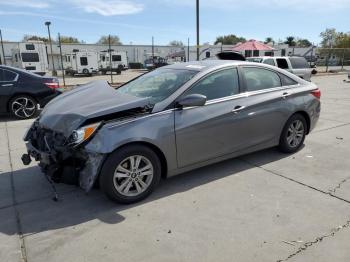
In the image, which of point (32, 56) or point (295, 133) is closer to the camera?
point (295, 133)

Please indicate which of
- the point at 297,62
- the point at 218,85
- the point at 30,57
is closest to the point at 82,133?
the point at 218,85

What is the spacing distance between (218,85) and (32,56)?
31.1 m

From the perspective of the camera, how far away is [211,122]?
4.09 metres

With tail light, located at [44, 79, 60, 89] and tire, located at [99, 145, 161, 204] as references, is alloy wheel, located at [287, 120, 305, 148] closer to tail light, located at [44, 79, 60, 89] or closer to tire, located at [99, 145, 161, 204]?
tire, located at [99, 145, 161, 204]

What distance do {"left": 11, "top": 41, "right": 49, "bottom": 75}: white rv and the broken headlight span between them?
29636 millimetres

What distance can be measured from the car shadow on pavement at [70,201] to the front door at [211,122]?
364 millimetres

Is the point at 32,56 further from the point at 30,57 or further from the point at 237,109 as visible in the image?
the point at 237,109

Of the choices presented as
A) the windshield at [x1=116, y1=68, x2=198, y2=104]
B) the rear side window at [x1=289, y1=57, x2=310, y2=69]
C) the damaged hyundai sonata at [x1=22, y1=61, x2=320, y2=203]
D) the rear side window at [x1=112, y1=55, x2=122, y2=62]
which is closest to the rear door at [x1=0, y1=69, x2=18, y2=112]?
the damaged hyundai sonata at [x1=22, y1=61, x2=320, y2=203]

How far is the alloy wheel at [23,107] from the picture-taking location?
846 centimetres

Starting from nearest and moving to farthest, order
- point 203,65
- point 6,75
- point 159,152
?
point 159,152, point 203,65, point 6,75

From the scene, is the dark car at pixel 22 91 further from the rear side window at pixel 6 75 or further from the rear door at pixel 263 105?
the rear door at pixel 263 105

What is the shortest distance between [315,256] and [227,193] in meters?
1.34

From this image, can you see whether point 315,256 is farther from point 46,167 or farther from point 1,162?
point 1,162

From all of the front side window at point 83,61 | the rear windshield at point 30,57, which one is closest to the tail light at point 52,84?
the rear windshield at point 30,57
